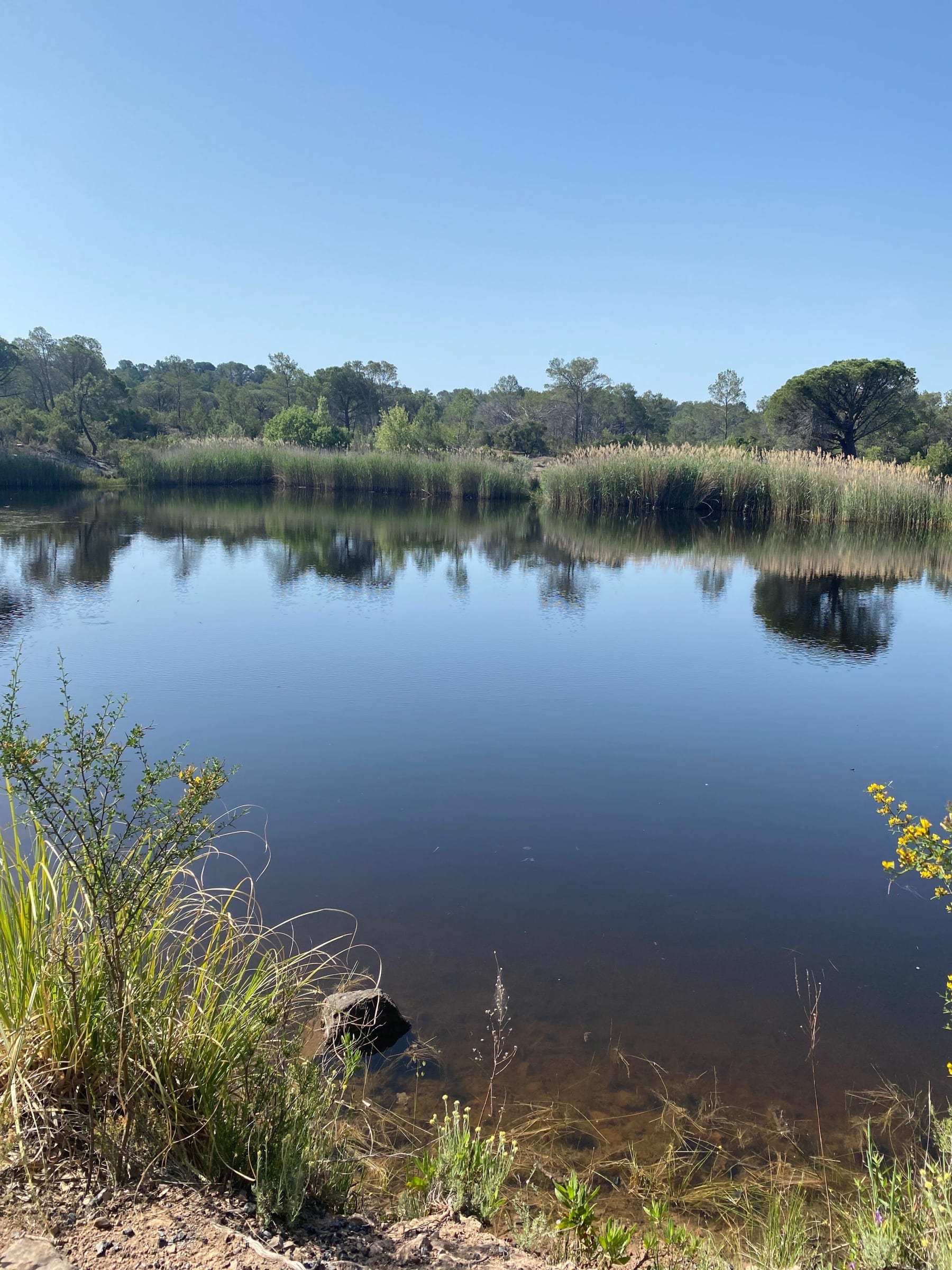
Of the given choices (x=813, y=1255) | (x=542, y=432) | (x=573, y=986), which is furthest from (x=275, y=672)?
(x=542, y=432)

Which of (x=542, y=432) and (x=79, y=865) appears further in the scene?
(x=542, y=432)

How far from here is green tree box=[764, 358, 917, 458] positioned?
4466cm

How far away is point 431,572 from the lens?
16.2 metres

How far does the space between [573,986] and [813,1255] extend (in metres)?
1.58

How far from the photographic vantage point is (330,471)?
3653cm

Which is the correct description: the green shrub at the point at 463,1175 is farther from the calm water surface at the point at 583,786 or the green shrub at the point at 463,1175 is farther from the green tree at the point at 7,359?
the green tree at the point at 7,359

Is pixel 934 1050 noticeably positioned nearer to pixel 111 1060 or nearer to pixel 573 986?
pixel 573 986

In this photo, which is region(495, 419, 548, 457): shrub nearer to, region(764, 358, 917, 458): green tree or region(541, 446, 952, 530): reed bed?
region(764, 358, 917, 458): green tree

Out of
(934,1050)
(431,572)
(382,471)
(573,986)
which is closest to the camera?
(934,1050)

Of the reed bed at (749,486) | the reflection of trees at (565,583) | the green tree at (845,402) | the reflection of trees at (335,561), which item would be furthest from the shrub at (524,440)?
the reflection of trees at (565,583)

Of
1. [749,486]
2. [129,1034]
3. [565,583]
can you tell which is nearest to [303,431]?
[749,486]

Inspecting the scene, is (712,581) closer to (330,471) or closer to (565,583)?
(565,583)

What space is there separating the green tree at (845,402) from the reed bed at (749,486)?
18249 mm

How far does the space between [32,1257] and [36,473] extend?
113 ft
